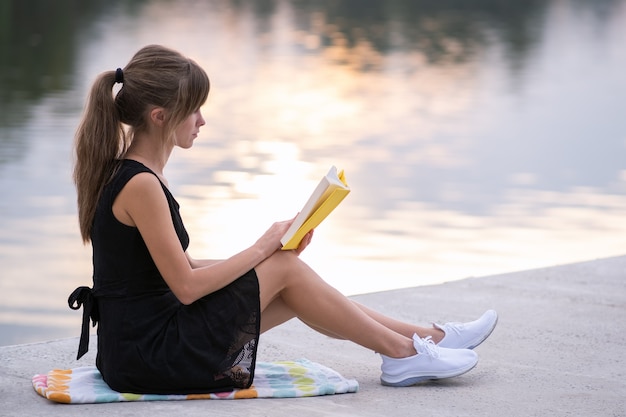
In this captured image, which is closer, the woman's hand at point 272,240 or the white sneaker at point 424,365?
the woman's hand at point 272,240

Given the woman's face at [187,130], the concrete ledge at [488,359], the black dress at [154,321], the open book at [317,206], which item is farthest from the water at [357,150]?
the open book at [317,206]

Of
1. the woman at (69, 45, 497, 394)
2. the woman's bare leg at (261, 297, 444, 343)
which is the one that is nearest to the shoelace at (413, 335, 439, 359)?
the woman's bare leg at (261, 297, 444, 343)

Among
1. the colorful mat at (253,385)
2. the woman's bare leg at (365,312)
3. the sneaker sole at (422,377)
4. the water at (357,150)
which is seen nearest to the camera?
the colorful mat at (253,385)

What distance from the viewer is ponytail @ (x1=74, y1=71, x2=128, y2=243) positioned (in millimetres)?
3486

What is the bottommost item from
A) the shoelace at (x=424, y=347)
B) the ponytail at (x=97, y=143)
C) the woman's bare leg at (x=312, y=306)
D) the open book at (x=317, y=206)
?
the shoelace at (x=424, y=347)

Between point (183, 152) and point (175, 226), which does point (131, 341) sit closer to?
point (175, 226)

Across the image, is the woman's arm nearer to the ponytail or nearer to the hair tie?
the ponytail

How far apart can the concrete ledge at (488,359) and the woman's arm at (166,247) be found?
1.15 feet

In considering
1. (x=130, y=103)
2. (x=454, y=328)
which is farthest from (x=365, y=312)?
(x=130, y=103)

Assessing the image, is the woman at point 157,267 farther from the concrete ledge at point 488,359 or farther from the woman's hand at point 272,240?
the concrete ledge at point 488,359

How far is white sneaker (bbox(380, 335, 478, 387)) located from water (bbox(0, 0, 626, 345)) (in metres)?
2.23

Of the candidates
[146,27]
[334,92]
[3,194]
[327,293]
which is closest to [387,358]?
[327,293]

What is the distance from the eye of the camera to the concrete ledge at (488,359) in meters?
3.54

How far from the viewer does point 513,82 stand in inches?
742
